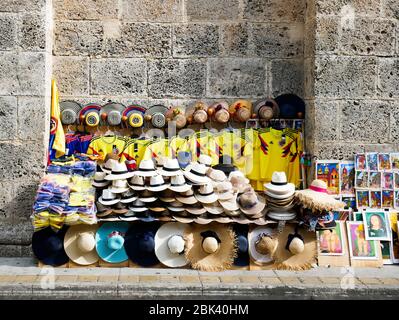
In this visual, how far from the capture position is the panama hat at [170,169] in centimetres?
717

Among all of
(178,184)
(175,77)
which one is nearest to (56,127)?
(175,77)

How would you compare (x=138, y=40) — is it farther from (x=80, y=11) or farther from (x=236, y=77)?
(x=236, y=77)

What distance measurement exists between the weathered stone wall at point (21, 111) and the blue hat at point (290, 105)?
3.06 metres

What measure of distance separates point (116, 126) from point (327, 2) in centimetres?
316

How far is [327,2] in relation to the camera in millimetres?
7883

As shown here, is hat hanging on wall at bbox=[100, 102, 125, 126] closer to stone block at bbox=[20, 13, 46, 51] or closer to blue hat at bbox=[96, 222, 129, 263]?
stone block at bbox=[20, 13, 46, 51]

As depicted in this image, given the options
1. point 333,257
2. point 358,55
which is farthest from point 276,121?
point 333,257

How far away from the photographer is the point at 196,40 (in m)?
8.38

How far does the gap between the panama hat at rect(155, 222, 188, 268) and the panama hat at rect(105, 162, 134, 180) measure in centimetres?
71

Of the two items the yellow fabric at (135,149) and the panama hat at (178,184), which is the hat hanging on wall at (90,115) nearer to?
the yellow fabric at (135,149)

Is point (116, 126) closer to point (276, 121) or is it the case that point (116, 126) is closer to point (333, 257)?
point (276, 121)

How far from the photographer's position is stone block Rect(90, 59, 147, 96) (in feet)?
27.3

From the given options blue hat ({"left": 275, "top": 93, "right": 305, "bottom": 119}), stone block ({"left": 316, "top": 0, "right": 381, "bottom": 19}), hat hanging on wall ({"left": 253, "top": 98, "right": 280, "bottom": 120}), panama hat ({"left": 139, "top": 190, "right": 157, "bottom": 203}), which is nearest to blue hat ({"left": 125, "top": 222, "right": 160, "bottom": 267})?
panama hat ({"left": 139, "top": 190, "right": 157, "bottom": 203})

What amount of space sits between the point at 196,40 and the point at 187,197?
239 centimetres
